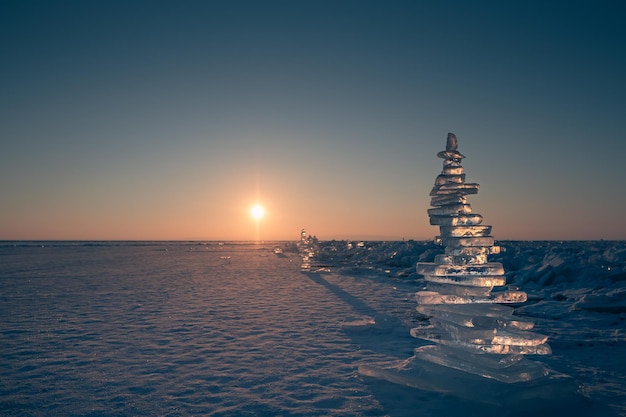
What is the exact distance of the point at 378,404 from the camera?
4.48 meters

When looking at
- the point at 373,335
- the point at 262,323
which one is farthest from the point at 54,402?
the point at 373,335

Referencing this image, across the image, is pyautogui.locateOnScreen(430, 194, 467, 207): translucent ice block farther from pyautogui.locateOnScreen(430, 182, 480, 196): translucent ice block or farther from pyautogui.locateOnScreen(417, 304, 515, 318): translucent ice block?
pyautogui.locateOnScreen(417, 304, 515, 318): translucent ice block

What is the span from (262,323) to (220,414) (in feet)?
15.6

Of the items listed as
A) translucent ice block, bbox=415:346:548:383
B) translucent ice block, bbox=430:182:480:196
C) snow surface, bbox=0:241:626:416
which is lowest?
snow surface, bbox=0:241:626:416

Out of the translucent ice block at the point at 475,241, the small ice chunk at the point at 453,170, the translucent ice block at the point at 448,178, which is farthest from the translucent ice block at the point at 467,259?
the small ice chunk at the point at 453,170

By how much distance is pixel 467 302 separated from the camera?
6016mm

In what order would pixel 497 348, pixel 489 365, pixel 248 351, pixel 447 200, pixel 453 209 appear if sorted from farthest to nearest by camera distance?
pixel 248 351
pixel 447 200
pixel 453 209
pixel 497 348
pixel 489 365

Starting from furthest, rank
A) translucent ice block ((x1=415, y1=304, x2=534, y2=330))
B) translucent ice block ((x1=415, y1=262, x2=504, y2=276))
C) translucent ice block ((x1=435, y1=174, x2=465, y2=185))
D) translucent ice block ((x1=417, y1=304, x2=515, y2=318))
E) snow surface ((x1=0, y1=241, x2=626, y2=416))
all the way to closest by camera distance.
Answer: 1. translucent ice block ((x1=435, y1=174, x2=465, y2=185))
2. translucent ice block ((x1=415, y1=262, x2=504, y2=276))
3. translucent ice block ((x1=417, y1=304, x2=515, y2=318))
4. translucent ice block ((x1=415, y1=304, x2=534, y2=330))
5. snow surface ((x1=0, y1=241, x2=626, y2=416))

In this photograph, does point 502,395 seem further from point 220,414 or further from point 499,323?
point 220,414

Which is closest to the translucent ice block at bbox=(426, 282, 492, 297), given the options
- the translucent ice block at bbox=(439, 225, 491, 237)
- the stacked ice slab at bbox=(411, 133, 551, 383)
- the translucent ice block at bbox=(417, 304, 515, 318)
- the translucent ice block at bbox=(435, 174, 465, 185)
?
the stacked ice slab at bbox=(411, 133, 551, 383)

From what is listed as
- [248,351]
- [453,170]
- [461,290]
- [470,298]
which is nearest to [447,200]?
[453,170]

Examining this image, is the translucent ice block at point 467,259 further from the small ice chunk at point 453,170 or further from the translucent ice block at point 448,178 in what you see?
the small ice chunk at point 453,170

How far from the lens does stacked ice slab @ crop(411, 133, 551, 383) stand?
532cm

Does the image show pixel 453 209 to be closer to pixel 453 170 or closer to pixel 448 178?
pixel 448 178
